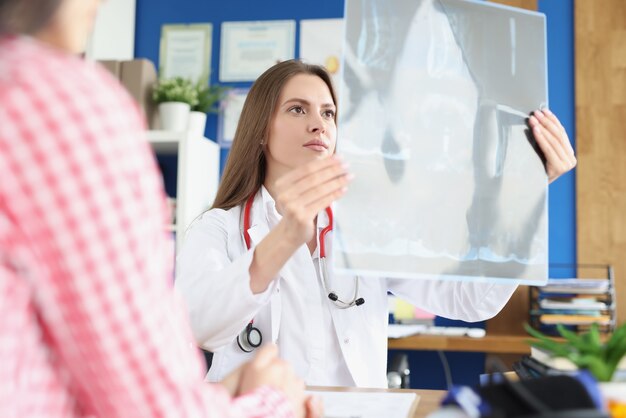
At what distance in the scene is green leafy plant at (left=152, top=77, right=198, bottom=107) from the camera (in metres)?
2.96

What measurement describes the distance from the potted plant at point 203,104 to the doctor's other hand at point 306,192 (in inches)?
70.7

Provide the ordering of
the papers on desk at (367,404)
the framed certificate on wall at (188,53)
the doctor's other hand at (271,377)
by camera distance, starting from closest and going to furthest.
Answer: the doctor's other hand at (271,377) → the papers on desk at (367,404) → the framed certificate on wall at (188,53)

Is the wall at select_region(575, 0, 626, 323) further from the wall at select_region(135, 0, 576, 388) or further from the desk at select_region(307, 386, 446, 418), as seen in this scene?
the desk at select_region(307, 386, 446, 418)

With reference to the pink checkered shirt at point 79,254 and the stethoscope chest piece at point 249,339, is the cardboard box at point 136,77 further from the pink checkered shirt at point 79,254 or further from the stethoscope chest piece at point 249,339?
the pink checkered shirt at point 79,254

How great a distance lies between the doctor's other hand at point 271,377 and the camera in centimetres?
73

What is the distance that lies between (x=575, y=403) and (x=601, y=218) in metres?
2.37

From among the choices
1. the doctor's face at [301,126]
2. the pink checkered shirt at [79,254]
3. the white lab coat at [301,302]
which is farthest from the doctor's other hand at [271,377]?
the doctor's face at [301,126]

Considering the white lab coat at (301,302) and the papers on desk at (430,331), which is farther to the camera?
the papers on desk at (430,331)

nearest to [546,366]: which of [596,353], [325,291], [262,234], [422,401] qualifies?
[596,353]

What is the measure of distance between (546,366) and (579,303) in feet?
6.00

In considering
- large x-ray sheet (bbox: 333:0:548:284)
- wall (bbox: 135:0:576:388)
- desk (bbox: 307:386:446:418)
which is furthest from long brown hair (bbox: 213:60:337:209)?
wall (bbox: 135:0:576:388)

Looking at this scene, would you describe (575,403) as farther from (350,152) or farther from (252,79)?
(252,79)

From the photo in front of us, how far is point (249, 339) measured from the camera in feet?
4.83

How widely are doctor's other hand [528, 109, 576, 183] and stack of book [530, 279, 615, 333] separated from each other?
1.40 m
